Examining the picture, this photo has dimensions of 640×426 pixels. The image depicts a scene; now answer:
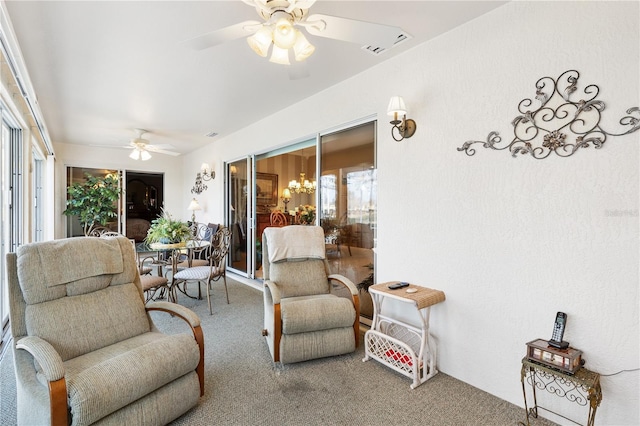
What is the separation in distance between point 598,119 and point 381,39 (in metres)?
1.30

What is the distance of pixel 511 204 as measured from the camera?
209 cm

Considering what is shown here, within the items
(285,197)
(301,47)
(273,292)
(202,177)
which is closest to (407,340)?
(273,292)

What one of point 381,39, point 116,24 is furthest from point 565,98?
point 116,24

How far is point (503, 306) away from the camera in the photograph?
2.12 m

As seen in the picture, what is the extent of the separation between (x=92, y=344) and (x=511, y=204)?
9.24 ft

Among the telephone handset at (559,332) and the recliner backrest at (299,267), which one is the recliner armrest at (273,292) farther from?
the telephone handset at (559,332)

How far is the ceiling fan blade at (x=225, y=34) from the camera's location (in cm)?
161

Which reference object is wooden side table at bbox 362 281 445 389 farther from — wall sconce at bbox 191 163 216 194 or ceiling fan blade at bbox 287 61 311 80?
wall sconce at bbox 191 163 216 194

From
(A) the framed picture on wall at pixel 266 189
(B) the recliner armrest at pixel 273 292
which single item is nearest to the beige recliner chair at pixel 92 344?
(B) the recliner armrest at pixel 273 292

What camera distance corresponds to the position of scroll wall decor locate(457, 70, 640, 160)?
1743 millimetres

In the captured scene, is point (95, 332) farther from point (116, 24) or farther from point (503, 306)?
point (503, 306)

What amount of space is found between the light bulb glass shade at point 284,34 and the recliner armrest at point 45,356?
74.7 inches

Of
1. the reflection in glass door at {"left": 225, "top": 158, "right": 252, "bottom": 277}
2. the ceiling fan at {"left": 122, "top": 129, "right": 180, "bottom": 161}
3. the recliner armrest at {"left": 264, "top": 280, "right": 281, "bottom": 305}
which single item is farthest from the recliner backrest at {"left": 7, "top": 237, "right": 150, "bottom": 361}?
the ceiling fan at {"left": 122, "top": 129, "right": 180, "bottom": 161}

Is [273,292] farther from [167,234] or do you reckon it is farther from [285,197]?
[285,197]
